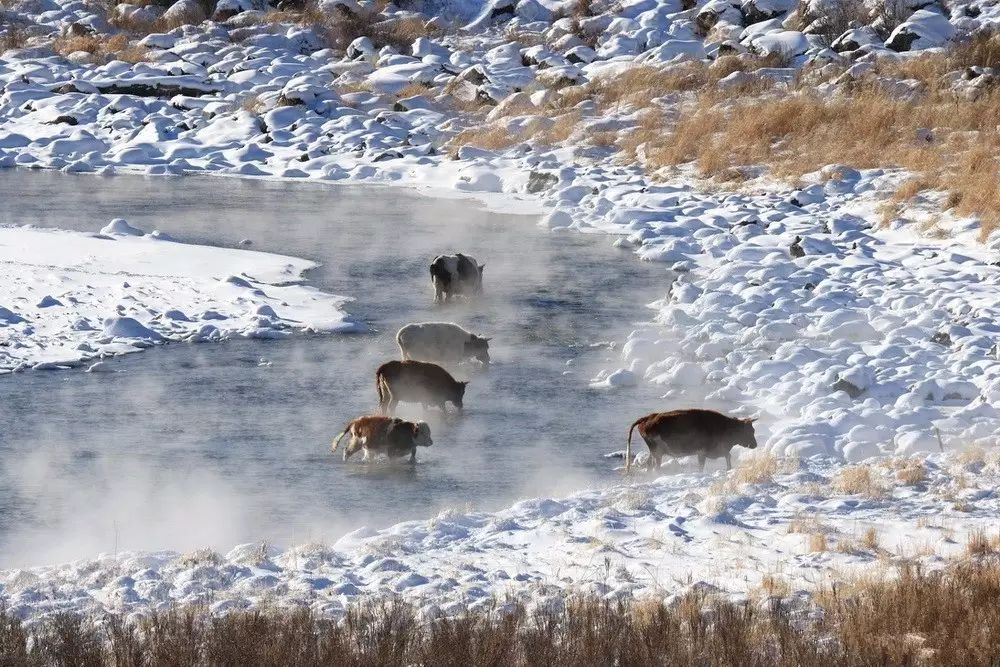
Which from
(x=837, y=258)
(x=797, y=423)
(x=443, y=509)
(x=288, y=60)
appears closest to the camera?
(x=443, y=509)

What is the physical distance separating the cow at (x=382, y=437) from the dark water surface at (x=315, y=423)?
15cm

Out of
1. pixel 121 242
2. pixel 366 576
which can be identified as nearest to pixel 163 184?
pixel 121 242

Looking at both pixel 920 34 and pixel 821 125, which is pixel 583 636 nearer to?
Result: pixel 821 125

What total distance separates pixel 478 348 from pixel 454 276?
10.3ft

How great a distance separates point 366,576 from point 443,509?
1941mm

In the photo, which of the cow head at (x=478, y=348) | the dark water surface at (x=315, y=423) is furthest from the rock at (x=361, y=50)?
the cow head at (x=478, y=348)

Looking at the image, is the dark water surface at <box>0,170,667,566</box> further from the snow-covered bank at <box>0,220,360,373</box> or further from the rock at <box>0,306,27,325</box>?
the rock at <box>0,306,27,325</box>

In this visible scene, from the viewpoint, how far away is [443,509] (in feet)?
33.1

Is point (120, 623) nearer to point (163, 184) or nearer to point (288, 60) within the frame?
point (163, 184)

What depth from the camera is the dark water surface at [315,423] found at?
9.93 metres

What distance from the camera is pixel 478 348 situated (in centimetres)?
1456

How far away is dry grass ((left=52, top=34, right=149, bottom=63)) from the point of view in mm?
40906

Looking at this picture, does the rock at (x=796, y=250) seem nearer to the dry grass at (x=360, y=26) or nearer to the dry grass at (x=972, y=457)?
the dry grass at (x=972, y=457)

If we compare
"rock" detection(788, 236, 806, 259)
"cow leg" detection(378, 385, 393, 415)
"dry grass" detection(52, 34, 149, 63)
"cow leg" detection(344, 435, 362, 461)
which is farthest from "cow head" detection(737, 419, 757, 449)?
"dry grass" detection(52, 34, 149, 63)
